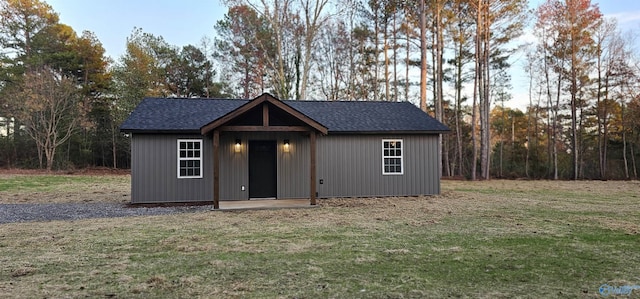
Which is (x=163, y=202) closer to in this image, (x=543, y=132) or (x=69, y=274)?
(x=69, y=274)

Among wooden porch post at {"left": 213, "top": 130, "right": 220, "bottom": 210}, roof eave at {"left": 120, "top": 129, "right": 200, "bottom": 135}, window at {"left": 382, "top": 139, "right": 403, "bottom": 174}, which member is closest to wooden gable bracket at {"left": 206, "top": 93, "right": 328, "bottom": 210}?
wooden porch post at {"left": 213, "top": 130, "right": 220, "bottom": 210}

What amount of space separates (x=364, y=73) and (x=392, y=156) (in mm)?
14372

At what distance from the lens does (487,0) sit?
19797 mm

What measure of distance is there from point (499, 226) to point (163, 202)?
28.3 ft

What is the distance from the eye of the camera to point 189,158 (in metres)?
11.2

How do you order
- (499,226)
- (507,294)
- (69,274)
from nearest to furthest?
1. (507,294)
2. (69,274)
3. (499,226)

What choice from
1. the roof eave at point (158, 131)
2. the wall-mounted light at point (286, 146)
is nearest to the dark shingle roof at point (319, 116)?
the roof eave at point (158, 131)

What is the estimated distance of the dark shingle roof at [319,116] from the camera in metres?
11.2

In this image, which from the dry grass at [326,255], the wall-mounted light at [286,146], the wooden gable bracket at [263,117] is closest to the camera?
the dry grass at [326,255]

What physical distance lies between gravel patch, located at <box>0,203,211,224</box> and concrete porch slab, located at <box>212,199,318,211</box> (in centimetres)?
60

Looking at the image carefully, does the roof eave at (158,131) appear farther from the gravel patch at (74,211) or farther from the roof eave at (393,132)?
the roof eave at (393,132)

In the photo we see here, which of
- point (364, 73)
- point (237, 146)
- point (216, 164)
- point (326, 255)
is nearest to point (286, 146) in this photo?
point (237, 146)

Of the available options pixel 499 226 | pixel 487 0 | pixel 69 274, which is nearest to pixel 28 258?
pixel 69 274

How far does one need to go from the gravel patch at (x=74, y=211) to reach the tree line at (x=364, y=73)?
13159mm
